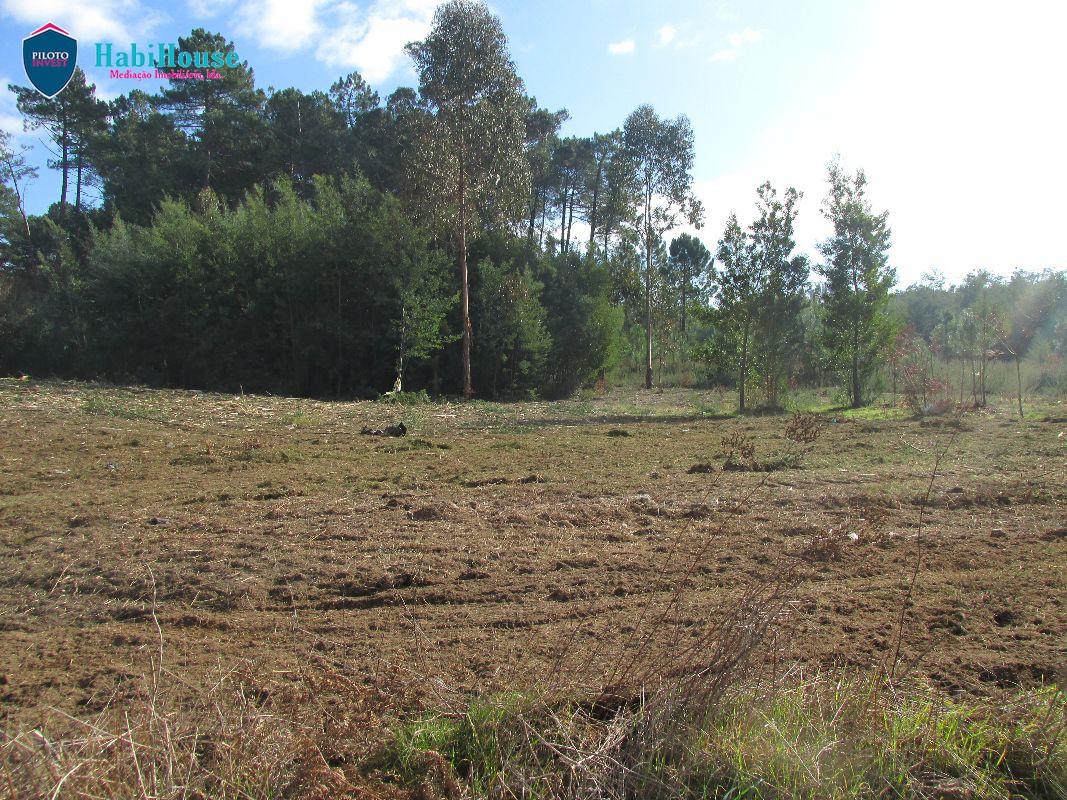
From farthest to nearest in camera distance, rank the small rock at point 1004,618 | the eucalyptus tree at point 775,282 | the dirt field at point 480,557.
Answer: the eucalyptus tree at point 775,282 → the small rock at point 1004,618 → the dirt field at point 480,557

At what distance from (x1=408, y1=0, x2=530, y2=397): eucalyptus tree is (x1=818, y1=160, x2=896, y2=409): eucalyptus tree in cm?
962

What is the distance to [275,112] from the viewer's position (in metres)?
32.7

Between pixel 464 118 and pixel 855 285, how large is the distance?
12300mm

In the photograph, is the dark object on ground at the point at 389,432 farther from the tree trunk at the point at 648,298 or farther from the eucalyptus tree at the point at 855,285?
the tree trunk at the point at 648,298

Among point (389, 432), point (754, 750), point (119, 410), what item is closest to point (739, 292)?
point (389, 432)

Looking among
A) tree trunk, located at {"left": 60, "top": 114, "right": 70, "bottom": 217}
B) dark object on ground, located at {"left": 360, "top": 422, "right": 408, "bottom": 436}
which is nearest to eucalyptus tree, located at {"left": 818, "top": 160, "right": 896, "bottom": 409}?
dark object on ground, located at {"left": 360, "top": 422, "right": 408, "bottom": 436}

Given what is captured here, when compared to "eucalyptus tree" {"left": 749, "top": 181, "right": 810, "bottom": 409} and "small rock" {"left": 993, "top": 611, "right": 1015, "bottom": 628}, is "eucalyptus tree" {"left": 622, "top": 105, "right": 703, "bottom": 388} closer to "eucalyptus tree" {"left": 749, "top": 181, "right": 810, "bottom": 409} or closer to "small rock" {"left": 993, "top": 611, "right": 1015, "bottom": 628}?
"eucalyptus tree" {"left": 749, "top": 181, "right": 810, "bottom": 409}

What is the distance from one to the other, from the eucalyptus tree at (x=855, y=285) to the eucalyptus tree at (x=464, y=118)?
9.62m

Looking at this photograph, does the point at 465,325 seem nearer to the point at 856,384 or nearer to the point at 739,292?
the point at 739,292


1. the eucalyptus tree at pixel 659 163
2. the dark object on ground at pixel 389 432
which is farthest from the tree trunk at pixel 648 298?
the dark object on ground at pixel 389 432

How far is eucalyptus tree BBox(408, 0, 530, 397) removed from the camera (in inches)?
793

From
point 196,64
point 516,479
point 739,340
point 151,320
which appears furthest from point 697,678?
point 196,64

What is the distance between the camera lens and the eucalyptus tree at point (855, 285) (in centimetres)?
2028

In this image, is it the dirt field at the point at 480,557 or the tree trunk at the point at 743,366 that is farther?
the tree trunk at the point at 743,366
